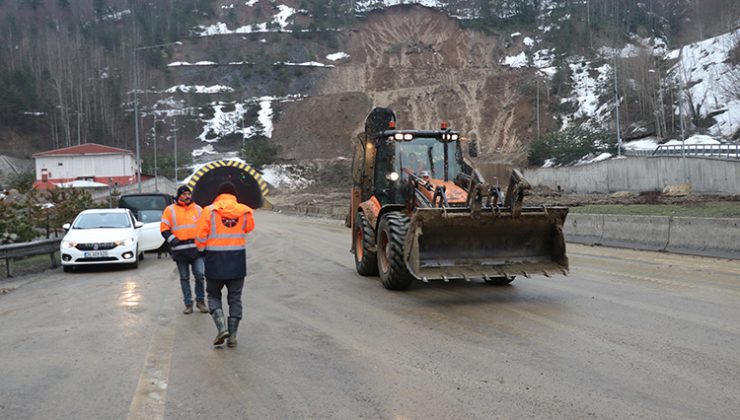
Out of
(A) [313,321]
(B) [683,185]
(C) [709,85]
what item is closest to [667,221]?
(A) [313,321]

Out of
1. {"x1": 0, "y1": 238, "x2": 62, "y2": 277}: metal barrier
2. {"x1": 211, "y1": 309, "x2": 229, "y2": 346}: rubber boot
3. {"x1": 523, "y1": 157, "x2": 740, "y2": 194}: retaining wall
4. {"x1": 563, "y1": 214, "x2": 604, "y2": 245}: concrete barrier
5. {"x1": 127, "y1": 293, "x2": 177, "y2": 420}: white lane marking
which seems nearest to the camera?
{"x1": 127, "y1": 293, "x2": 177, "y2": 420}: white lane marking

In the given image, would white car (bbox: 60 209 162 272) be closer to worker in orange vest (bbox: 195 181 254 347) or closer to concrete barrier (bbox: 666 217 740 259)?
worker in orange vest (bbox: 195 181 254 347)

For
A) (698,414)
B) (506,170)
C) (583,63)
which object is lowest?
(698,414)

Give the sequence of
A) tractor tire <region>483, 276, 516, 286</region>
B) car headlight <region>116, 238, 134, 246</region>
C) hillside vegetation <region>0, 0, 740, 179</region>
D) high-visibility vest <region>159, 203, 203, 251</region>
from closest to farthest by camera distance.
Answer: high-visibility vest <region>159, 203, 203, 251</region> → tractor tire <region>483, 276, 516, 286</region> → car headlight <region>116, 238, 134, 246</region> → hillside vegetation <region>0, 0, 740, 179</region>

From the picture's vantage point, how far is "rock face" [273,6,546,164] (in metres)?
96.9

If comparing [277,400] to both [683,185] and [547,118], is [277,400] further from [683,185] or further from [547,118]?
[547,118]

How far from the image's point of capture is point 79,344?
24.9 ft

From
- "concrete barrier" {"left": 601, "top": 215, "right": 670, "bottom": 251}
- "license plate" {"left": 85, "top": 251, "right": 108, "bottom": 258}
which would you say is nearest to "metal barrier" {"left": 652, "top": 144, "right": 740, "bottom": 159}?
"concrete barrier" {"left": 601, "top": 215, "right": 670, "bottom": 251}

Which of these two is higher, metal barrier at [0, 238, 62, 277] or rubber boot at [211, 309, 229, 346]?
metal barrier at [0, 238, 62, 277]

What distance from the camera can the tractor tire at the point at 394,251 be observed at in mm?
10359

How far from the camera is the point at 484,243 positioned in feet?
33.4

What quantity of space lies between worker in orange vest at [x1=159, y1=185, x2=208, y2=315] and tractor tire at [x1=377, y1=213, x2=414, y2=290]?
2.96 m

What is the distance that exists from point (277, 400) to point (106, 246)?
11716 mm

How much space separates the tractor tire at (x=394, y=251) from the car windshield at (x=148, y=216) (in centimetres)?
1261
